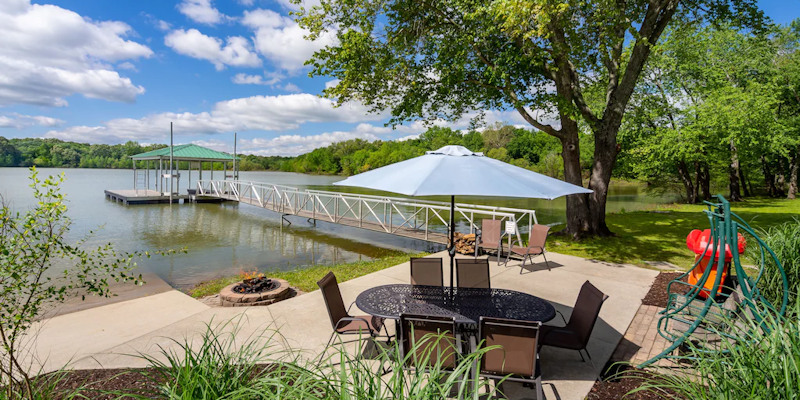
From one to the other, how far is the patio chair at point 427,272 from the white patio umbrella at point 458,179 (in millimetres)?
263

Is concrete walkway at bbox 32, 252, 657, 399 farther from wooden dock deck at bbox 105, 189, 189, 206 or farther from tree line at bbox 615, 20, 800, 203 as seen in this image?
wooden dock deck at bbox 105, 189, 189, 206

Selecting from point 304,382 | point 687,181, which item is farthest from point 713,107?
point 304,382

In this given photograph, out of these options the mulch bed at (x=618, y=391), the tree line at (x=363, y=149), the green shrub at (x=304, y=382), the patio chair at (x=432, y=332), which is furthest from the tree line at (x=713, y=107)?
the tree line at (x=363, y=149)

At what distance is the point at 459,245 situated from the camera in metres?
8.40

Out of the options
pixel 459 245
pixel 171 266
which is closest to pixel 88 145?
pixel 171 266

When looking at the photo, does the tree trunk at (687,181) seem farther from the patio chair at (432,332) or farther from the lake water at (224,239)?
the patio chair at (432,332)

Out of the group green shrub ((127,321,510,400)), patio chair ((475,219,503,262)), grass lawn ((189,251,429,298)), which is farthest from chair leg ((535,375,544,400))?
patio chair ((475,219,503,262))

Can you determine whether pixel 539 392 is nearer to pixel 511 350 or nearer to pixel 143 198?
pixel 511 350

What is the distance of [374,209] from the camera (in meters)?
17.9

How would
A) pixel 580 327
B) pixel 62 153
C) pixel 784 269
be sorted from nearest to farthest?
pixel 580 327, pixel 784 269, pixel 62 153

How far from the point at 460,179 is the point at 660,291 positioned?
4.15m

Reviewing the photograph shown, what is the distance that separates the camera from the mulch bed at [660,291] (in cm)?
492

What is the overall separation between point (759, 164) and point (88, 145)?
89119mm

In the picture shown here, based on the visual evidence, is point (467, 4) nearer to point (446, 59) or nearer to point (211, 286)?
point (446, 59)
